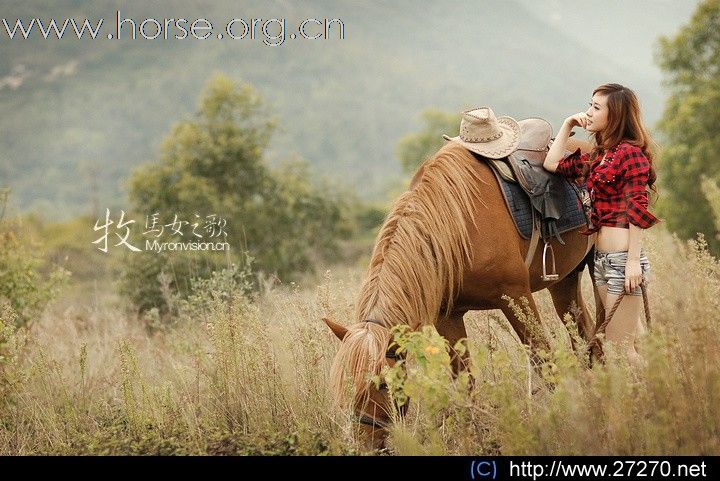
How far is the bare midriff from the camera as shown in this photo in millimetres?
3803

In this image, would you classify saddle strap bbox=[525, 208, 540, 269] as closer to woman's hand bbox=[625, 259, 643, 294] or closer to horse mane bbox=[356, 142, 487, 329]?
horse mane bbox=[356, 142, 487, 329]

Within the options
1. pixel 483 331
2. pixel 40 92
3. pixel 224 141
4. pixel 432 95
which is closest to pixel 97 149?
pixel 40 92

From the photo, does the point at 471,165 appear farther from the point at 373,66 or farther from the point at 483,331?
the point at 373,66

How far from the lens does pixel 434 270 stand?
3672mm

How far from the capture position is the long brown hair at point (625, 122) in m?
3.83

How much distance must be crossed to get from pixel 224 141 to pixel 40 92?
545 feet

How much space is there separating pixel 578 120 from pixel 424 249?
123 cm

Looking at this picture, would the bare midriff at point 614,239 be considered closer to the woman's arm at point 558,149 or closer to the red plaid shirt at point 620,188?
the red plaid shirt at point 620,188

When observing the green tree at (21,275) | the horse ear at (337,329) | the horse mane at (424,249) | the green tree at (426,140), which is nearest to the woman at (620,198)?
the horse mane at (424,249)

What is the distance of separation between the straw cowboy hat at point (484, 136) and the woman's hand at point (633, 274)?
96 centimetres

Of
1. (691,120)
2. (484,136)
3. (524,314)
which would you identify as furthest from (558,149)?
(691,120)

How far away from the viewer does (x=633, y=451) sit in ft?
9.41

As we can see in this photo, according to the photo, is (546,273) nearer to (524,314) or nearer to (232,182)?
(524,314)
